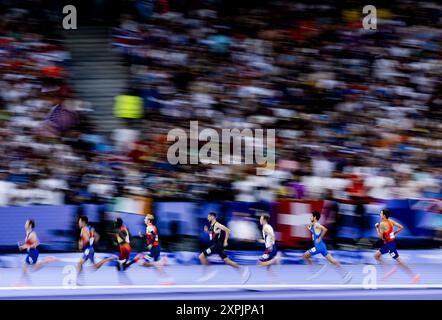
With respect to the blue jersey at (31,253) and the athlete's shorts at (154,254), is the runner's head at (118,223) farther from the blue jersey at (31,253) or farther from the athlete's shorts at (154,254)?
the blue jersey at (31,253)

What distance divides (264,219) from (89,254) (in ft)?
6.88

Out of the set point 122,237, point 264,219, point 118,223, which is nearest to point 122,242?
point 122,237

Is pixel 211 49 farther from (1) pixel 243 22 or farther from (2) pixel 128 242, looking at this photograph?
(2) pixel 128 242

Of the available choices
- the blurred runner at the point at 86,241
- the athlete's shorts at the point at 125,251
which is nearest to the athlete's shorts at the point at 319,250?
the athlete's shorts at the point at 125,251

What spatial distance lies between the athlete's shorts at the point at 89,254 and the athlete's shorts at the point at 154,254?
2.03 ft

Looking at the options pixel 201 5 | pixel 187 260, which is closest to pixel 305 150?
pixel 187 260

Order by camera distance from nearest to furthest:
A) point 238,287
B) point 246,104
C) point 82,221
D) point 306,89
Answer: point 238,287
point 82,221
point 246,104
point 306,89

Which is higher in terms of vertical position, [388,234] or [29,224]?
[29,224]

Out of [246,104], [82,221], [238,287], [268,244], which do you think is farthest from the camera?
[246,104]

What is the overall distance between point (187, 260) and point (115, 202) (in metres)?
1.10

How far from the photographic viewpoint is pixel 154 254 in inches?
353

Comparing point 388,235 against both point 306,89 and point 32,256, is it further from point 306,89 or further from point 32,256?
point 32,256

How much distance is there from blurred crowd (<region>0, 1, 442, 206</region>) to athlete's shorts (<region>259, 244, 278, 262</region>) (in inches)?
26.1

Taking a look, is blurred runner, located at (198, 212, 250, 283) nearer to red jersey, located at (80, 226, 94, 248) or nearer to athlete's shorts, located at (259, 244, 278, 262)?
athlete's shorts, located at (259, 244, 278, 262)
